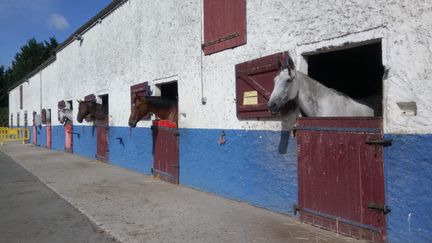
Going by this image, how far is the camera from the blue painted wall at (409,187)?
168 inches

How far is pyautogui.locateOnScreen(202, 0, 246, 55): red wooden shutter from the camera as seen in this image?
7207 millimetres

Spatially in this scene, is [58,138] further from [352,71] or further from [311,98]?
[311,98]

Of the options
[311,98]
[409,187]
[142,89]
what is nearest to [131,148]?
[142,89]

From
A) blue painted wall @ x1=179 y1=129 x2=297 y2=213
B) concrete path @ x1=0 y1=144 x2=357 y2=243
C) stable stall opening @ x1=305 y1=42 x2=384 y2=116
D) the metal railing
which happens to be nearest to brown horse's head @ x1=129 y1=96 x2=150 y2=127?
blue painted wall @ x1=179 y1=129 x2=297 y2=213

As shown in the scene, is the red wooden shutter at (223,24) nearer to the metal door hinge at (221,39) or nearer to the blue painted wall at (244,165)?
the metal door hinge at (221,39)

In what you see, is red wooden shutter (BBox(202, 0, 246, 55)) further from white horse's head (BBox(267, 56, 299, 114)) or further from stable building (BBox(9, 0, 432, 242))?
white horse's head (BBox(267, 56, 299, 114))

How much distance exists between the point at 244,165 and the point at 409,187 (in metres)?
3.12

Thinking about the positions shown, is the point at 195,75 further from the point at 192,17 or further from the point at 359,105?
the point at 359,105

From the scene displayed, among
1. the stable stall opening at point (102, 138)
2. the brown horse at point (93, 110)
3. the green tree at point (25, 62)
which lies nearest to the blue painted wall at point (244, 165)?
the stable stall opening at point (102, 138)

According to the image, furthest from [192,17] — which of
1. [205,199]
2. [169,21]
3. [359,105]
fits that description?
[359,105]

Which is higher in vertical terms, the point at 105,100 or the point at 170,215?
the point at 105,100

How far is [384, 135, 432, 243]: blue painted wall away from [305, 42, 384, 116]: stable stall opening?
2.43 metres

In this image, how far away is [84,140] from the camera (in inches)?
690

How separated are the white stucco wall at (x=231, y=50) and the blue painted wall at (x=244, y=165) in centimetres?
24
